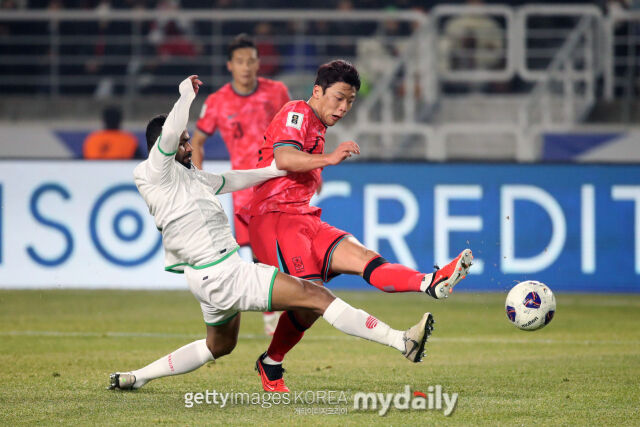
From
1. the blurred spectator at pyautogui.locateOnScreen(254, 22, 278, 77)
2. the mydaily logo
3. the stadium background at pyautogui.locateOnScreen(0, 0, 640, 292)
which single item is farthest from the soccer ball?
the blurred spectator at pyautogui.locateOnScreen(254, 22, 278, 77)

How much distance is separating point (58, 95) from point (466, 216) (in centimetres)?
735

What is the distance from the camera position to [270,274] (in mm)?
5586

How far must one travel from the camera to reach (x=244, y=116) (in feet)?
29.4

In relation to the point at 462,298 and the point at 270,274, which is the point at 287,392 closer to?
the point at 270,274

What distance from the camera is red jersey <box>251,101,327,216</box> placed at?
6195 mm

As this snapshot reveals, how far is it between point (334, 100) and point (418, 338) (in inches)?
62.3

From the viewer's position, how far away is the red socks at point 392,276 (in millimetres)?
5840

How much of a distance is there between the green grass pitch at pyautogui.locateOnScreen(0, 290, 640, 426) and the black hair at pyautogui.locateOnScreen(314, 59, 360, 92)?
1.87 meters

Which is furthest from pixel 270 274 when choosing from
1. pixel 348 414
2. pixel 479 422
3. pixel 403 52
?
pixel 403 52

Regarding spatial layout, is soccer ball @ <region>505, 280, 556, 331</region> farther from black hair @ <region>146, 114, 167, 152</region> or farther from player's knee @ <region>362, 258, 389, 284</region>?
black hair @ <region>146, 114, 167, 152</region>

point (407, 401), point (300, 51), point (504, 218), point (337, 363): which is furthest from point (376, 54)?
point (407, 401)

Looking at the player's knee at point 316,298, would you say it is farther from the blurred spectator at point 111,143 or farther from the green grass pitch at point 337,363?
the blurred spectator at point 111,143

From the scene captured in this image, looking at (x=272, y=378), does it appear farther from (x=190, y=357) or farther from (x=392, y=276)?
(x=392, y=276)

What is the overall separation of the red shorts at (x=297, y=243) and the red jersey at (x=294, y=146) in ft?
0.25
